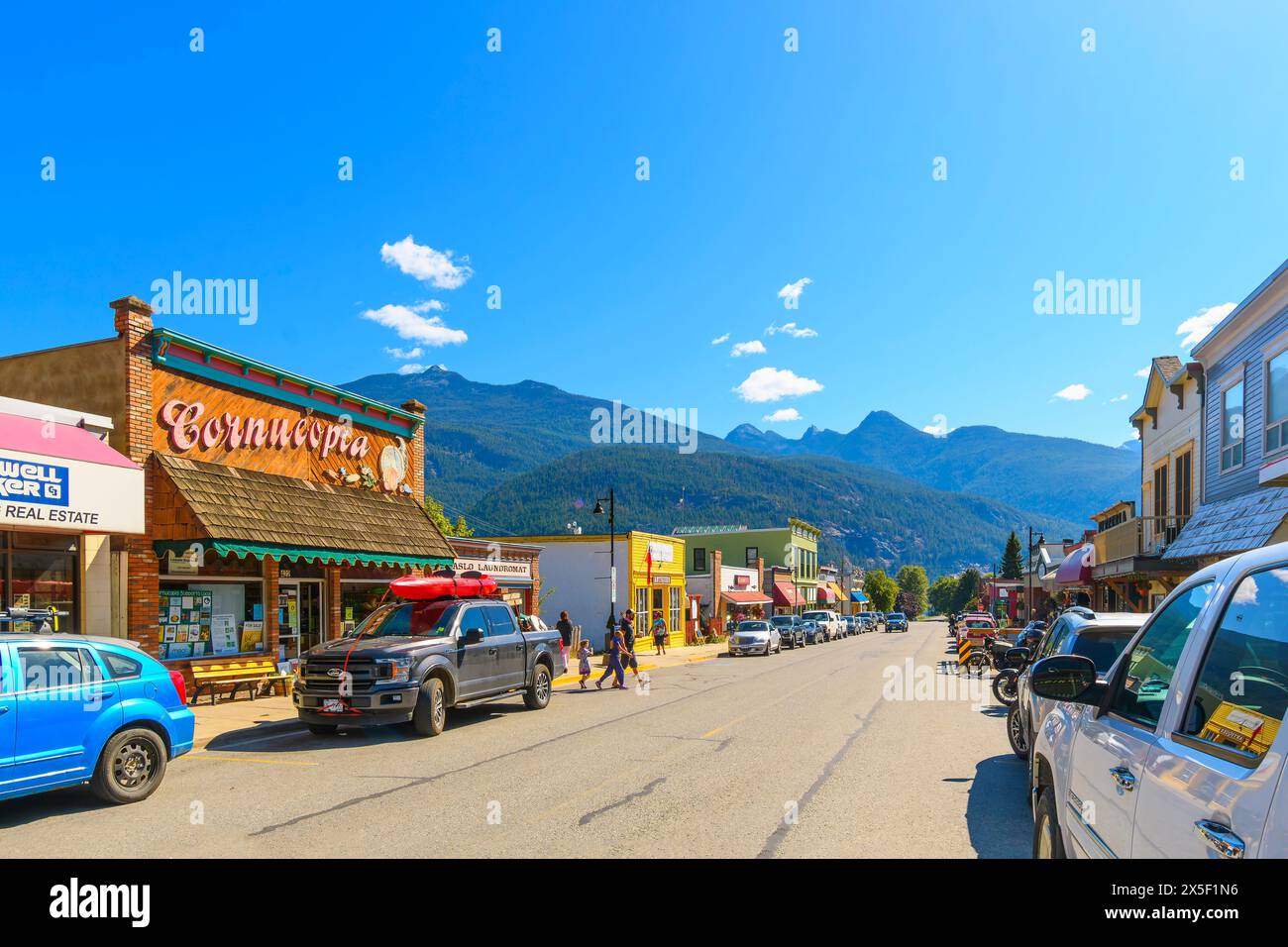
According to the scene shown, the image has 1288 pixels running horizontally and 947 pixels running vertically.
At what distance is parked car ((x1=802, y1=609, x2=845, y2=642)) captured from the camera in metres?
54.4

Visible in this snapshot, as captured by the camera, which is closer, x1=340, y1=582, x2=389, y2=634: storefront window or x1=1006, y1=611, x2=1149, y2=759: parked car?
x1=1006, y1=611, x2=1149, y2=759: parked car

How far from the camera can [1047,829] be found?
4383mm

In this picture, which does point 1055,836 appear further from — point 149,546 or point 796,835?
point 149,546

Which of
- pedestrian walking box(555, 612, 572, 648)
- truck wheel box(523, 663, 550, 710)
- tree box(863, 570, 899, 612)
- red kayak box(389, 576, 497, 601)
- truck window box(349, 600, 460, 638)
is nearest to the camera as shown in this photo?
truck window box(349, 600, 460, 638)

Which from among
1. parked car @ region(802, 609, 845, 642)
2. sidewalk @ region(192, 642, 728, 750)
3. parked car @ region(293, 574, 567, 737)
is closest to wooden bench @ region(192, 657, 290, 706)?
sidewalk @ region(192, 642, 728, 750)

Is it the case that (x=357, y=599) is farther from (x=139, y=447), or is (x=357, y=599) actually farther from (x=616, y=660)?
(x=139, y=447)

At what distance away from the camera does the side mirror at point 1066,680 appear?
380cm

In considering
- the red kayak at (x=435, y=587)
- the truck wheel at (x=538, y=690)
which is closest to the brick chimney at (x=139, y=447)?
the red kayak at (x=435, y=587)

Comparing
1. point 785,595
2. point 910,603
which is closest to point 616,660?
point 785,595

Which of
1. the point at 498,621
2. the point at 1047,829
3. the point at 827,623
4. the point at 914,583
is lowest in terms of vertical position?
the point at 914,583

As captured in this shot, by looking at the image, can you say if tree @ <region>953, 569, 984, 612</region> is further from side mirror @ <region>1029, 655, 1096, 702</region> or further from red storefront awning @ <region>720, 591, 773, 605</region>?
side mirror @ <region>1029, 655, 1096, 702</region>

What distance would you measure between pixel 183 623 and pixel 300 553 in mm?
2384
